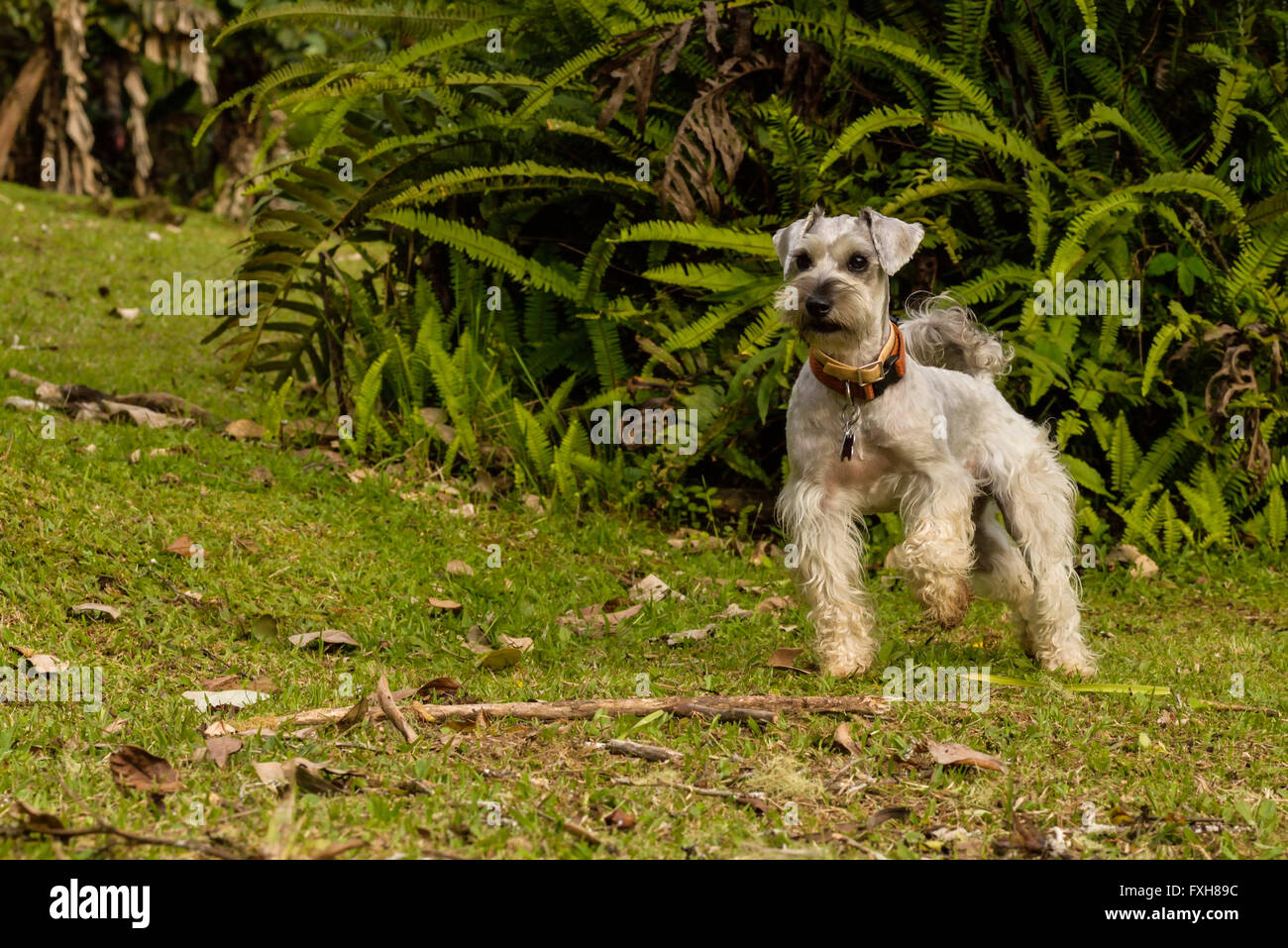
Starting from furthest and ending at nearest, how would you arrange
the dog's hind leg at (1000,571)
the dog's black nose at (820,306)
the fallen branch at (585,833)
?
1. the dog's hind leg at (1000,571)
2. the dog's black nose at (820,306)
3. the fallen branch at (585,833)

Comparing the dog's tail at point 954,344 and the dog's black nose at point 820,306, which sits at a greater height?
the dog's black nose at point 820,306

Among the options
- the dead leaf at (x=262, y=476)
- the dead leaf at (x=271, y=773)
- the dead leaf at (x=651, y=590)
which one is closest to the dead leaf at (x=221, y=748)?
the dead leaf at (x=271, y=773)

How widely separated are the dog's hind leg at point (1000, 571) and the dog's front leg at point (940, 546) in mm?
603

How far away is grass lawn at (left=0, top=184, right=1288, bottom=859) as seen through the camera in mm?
3734

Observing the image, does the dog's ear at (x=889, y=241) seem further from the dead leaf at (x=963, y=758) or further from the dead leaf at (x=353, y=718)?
the dead leaf at (x=353, y=718)

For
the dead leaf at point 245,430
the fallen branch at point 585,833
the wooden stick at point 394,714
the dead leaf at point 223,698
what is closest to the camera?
the fallen branch at point 585,833

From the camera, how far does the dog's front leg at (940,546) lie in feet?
17.6

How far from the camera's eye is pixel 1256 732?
4855 millimetres

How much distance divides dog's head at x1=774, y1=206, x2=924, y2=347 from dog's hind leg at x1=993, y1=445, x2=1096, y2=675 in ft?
3.58

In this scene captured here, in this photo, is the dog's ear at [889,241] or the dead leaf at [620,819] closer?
the dead leaf at [620,819]

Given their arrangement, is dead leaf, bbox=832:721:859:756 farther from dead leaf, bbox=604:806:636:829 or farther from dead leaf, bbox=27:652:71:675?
dead leaf, bbox=27:652:71:675

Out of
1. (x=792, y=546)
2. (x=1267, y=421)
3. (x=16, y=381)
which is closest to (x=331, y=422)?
(x=16, y=381)

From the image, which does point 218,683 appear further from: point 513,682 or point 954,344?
point 954,344
